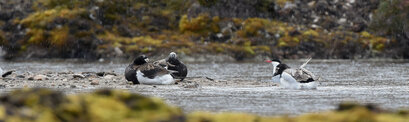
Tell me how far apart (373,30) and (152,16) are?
1699 cm

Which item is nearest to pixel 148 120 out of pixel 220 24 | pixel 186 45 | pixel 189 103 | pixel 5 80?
pixel 189 103

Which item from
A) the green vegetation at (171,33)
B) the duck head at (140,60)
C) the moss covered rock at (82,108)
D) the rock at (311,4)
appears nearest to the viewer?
the moss covered rock at (82,108)

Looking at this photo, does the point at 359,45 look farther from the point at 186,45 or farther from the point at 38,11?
the point at 38,11

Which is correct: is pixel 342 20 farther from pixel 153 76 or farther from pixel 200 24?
pixel 153 76

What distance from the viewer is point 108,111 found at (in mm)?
7566

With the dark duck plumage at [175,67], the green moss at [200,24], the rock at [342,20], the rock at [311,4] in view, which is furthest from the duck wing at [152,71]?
the rock at [311,4]

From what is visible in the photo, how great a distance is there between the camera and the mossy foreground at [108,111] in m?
7.37

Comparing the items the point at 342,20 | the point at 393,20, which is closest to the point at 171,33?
the point at 342,20

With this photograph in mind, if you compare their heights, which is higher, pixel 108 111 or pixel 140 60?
pixel 140 60

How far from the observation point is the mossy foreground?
7.37 metres

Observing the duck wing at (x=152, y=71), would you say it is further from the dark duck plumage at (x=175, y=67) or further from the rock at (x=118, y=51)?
the rock at (x=118, y=51)

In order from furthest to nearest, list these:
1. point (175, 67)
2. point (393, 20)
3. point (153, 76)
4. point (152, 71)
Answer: point (393, 20)
point (175, 67)
point (152, 71)
point (153, 76)

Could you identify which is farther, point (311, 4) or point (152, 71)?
point (311, 4)

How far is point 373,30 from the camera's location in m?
55.9
